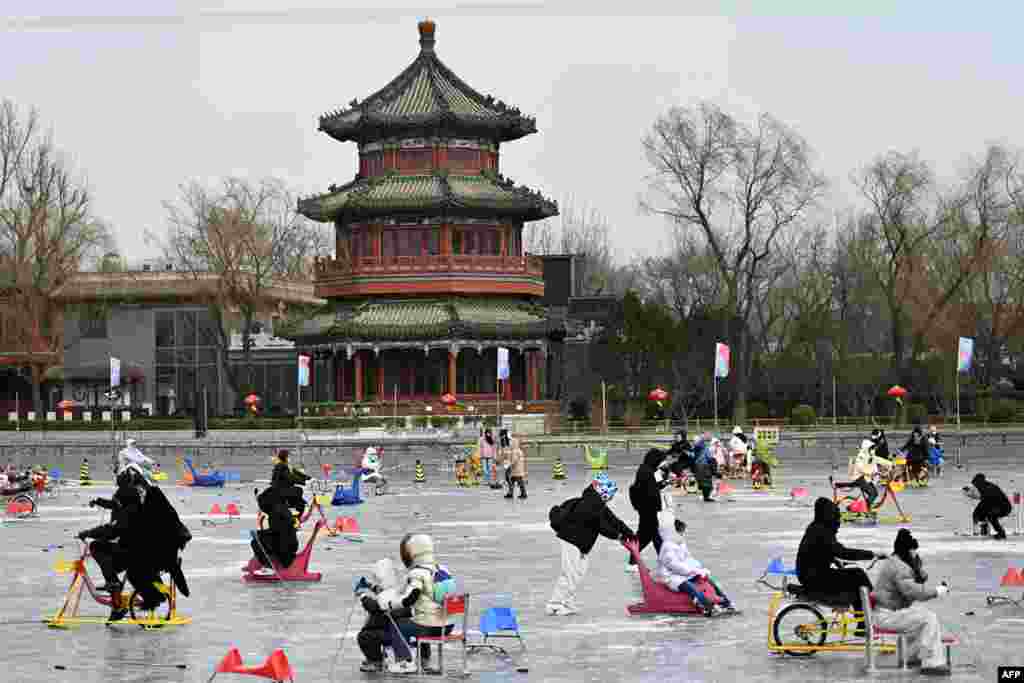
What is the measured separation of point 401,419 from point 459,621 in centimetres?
6352

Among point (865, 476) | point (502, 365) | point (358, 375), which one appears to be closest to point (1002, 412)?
point (502, 365)

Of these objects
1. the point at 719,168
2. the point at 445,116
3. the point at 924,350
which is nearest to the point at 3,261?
the point at 445,116

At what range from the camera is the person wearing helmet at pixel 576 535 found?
20547 mm

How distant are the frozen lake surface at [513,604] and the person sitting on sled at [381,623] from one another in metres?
0.21

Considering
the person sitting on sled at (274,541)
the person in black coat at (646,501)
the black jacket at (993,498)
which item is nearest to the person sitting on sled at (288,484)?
the person sitting on sled at (274,541)

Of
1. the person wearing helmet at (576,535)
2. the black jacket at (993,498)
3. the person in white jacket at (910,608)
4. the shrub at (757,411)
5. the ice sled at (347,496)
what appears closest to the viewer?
the person in white jacket at (910,608)

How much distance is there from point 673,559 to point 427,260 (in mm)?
69480

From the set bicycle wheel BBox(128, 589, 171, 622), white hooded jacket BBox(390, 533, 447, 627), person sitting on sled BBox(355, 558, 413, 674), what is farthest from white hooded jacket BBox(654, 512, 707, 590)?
bicycle wheel BBox(128, 589, 171, 622)

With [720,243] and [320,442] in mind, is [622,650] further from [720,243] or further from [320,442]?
[720,243]

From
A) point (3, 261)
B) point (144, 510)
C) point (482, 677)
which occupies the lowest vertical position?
point (482, 677)

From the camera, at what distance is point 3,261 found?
9569 centimetres

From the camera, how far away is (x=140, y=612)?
20.0m

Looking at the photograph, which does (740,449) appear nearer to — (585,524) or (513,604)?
(513,604)

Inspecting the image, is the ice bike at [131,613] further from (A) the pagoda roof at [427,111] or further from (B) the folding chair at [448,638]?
(A) the pagoda roof at [427,111]
